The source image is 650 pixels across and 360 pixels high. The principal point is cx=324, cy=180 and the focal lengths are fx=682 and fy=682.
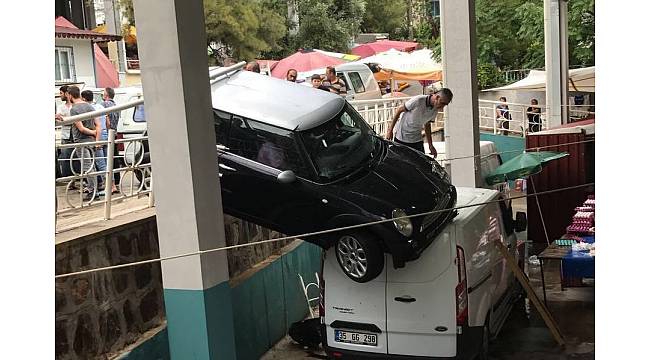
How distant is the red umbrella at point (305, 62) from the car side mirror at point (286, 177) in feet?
26.1

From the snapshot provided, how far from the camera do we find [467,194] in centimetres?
589

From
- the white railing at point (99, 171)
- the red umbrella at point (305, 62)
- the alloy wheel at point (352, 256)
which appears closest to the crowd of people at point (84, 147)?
the white railing at point (99, 171)

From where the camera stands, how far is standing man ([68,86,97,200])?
5436 mm

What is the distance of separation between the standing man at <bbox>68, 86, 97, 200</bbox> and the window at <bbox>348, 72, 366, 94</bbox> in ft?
23.0

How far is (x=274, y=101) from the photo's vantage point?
5590 millimetres

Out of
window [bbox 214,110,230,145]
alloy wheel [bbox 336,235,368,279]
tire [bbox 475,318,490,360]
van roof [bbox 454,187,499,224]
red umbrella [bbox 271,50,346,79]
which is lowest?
tire [bbox 475,318,490,360]

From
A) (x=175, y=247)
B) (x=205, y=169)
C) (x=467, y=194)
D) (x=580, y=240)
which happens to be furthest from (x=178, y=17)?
(x=580, y=240)

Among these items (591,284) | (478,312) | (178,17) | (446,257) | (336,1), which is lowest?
(591,284)

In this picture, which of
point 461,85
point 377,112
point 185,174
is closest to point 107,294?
point 185,174

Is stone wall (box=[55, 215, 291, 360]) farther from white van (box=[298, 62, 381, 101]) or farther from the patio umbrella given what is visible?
white van (box=[298, 62, 381, 101])

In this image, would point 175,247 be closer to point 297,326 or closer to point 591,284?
point 297,326

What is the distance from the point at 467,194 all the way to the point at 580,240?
106 cm

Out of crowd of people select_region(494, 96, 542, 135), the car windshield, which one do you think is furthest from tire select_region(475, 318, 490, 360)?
crowd of people select_region(494, 96, 542, 135)

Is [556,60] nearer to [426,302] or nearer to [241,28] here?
[241,28]
